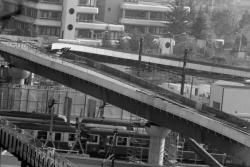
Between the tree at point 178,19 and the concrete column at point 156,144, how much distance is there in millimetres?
17810

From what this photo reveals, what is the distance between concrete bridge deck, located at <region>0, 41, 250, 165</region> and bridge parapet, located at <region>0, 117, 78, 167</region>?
170 cm

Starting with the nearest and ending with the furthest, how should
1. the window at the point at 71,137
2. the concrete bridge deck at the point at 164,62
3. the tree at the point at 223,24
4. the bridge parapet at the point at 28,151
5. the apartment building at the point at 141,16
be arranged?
the bridge parapet at the point at 28,151 < the window at the point at 71,137 < the concrete bridge deck at the point at 164,62 < the apartment building at the point at 141,16 < the tree at the point at 223,24

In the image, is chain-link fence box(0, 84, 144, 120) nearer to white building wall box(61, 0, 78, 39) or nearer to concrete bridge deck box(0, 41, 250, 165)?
concrete bridge deck box(0, 41, 250, 165)

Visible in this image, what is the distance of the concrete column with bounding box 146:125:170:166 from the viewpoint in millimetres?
10375

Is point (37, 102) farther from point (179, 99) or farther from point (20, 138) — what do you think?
point (20, 138)

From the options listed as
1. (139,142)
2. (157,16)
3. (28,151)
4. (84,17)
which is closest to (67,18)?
(84,17)

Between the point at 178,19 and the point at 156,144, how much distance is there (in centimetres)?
1842

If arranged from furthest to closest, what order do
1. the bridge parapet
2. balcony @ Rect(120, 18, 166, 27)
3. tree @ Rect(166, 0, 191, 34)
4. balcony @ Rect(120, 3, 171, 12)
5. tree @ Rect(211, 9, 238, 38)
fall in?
tree @ Rect(211, 9, 238, 38), balcony @ Rect(120, 18, 166, 27), balcony @ Rect(120, 3, 171, 12), tree @ Rect(166, 0, 191, 34), the bridge parapet

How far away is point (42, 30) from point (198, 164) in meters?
14.8

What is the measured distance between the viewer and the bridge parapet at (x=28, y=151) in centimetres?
759

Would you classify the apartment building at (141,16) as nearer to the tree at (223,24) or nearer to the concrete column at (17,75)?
the tree at (223,24)

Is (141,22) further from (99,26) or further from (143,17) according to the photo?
(99,26)

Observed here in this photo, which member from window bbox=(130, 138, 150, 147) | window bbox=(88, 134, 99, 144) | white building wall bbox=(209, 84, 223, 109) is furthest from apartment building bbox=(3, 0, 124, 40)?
window bbox=(88, 134, 99, 144)

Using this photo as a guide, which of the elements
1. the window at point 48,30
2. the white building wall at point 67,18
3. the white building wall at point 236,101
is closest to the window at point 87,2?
the white building wall at point 67,18
